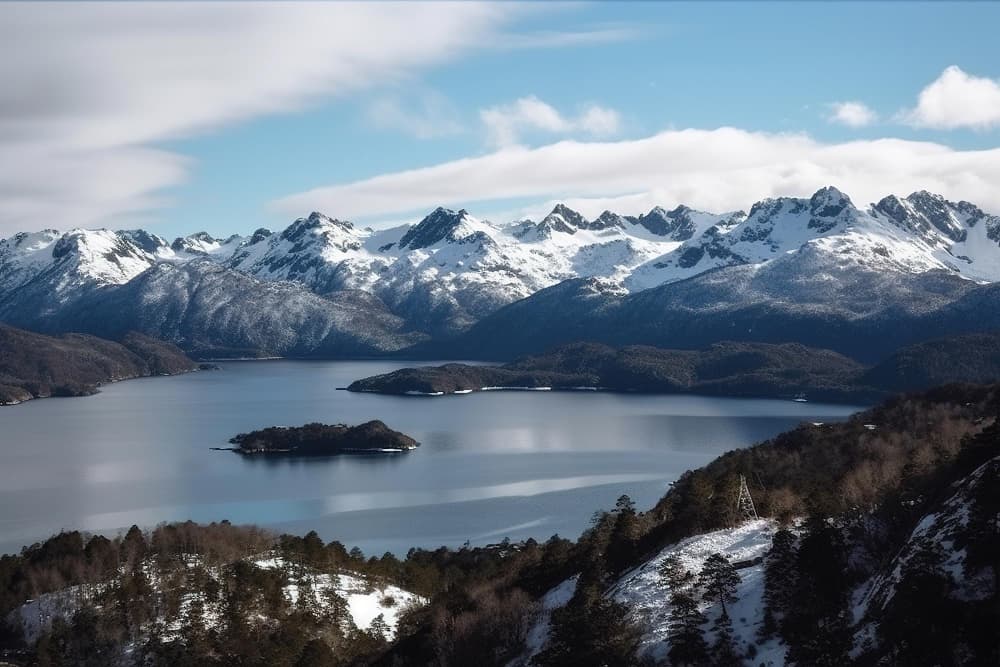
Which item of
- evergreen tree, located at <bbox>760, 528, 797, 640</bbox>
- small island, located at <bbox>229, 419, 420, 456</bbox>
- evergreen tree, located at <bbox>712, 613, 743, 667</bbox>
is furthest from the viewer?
small island, located at <bbox>229, 419, 420, 456</bbox>

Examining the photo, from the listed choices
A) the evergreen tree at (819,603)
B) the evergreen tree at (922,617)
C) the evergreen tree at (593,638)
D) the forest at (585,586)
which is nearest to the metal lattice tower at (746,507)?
the forest at (585,586)

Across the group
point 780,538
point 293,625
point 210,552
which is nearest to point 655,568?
point 780,538

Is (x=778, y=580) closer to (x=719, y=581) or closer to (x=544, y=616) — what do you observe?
(x=719, y=581)

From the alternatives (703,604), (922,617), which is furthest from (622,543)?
(922,617)

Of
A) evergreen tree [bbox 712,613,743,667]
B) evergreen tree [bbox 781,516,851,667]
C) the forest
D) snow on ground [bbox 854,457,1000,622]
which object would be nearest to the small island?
the forest

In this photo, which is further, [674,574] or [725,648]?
[674,574]

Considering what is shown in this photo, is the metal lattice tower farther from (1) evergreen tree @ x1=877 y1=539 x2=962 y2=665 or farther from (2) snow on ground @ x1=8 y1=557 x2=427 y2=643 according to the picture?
(2) snow on ground @ x1=8 y1=557 x2=427 y2=643
